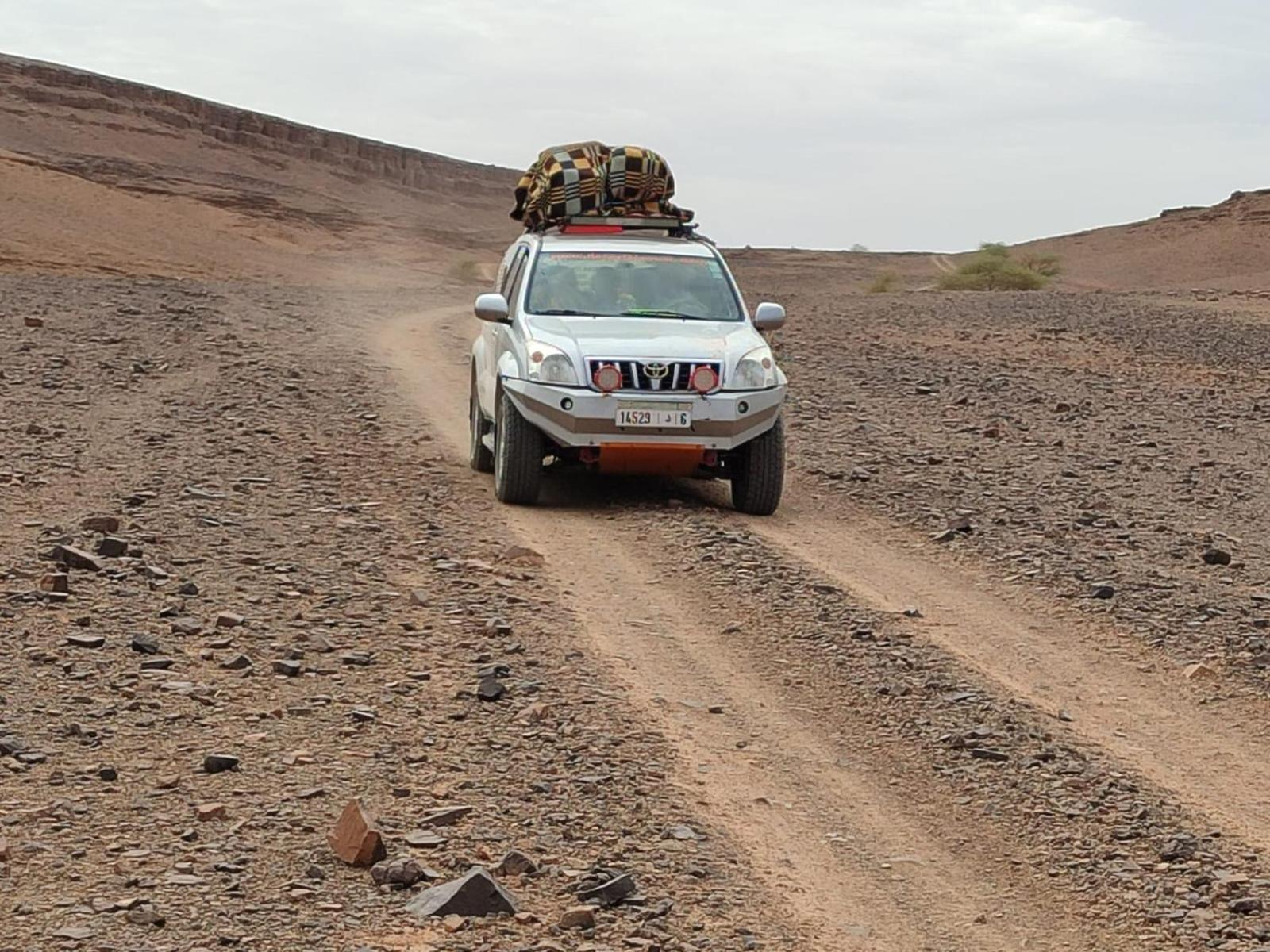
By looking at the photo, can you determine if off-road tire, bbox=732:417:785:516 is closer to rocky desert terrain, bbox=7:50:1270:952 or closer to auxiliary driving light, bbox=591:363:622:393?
rocky desert terrain, bbox=7:50:1270:952

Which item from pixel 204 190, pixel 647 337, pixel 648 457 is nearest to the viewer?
pixel 648 457

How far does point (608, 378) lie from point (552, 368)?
0.35 metres

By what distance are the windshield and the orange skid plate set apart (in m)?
1.25

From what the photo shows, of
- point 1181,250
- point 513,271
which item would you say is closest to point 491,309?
point 513,271

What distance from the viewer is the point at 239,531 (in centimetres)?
982

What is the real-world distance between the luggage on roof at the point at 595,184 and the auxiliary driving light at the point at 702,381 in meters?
5.20

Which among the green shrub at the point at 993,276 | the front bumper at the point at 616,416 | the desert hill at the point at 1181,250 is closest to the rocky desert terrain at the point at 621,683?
the front bumper at the point at 616,416

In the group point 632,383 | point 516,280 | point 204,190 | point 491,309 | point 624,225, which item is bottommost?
point 632,383

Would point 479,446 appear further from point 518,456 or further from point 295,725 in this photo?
point 295,725

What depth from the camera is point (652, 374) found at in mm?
11086

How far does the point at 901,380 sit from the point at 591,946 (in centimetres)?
1632

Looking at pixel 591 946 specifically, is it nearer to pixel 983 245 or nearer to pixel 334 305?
pixel 334 305

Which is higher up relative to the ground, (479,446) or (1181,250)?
(1181,250)

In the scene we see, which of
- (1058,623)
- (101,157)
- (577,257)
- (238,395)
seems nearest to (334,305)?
(238,395)
